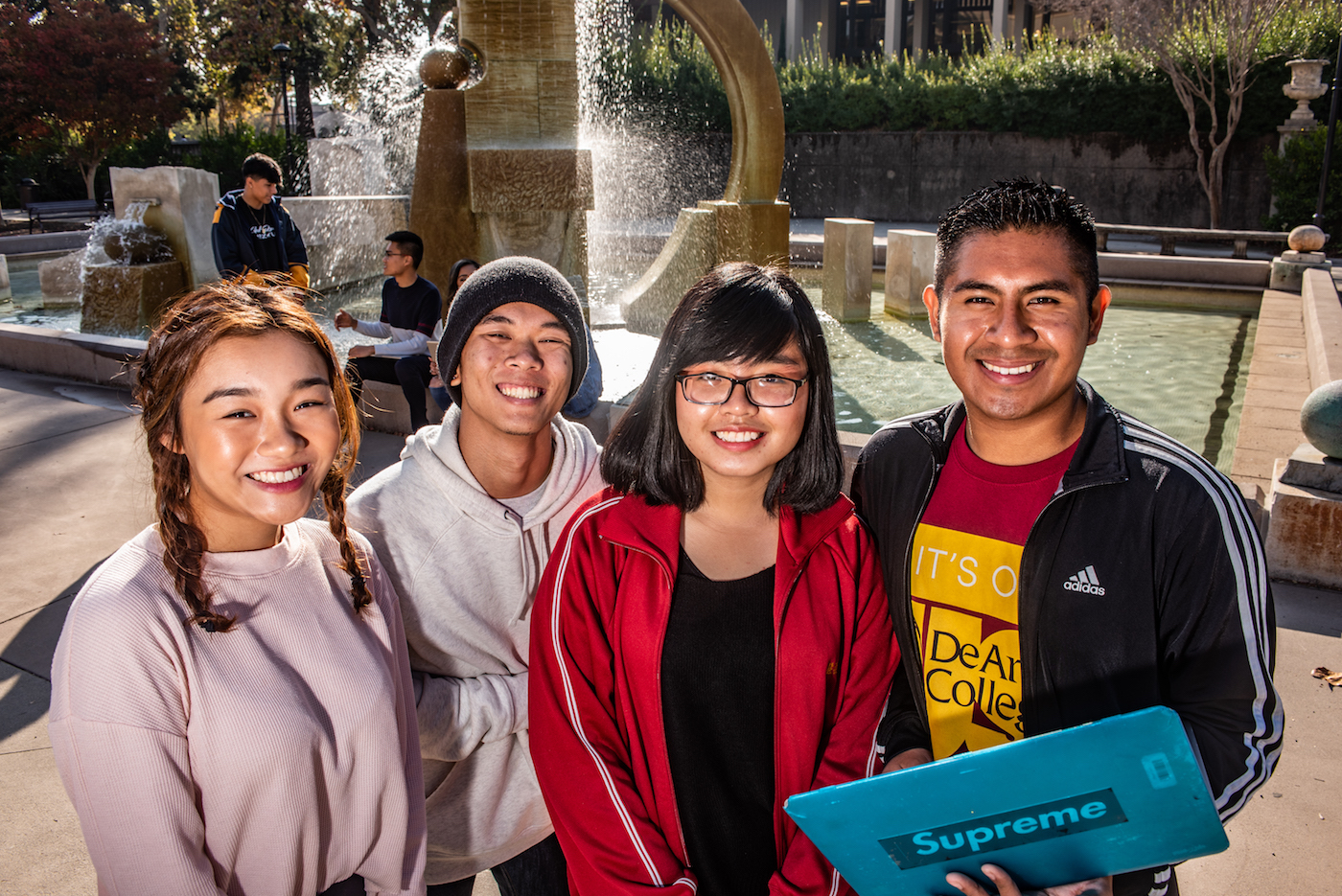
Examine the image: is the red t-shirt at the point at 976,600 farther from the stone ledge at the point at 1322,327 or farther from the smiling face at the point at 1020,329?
the stone ledge at the point at 1322,327

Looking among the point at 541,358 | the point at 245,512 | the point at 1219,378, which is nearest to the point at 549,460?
the point at 541,358

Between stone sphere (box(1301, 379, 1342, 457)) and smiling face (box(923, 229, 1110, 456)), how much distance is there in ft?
10.7

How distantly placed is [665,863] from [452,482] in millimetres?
844

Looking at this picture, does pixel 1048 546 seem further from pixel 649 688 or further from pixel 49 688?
pixel 49 688

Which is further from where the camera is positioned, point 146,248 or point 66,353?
point 146,248

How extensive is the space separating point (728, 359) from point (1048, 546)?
664mm

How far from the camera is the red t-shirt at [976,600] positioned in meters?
1.66

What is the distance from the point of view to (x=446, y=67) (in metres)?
7.36

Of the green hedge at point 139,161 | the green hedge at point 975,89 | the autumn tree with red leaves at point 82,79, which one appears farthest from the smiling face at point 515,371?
the autumn tree with red leaves at point 82,79

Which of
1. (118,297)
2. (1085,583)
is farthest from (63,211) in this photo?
(1085,583)

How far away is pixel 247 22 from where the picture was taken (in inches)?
989

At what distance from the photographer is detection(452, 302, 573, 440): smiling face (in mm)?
1894

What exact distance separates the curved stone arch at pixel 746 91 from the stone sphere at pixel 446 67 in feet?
6.15

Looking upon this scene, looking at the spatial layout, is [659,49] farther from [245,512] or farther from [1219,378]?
[245,512]
